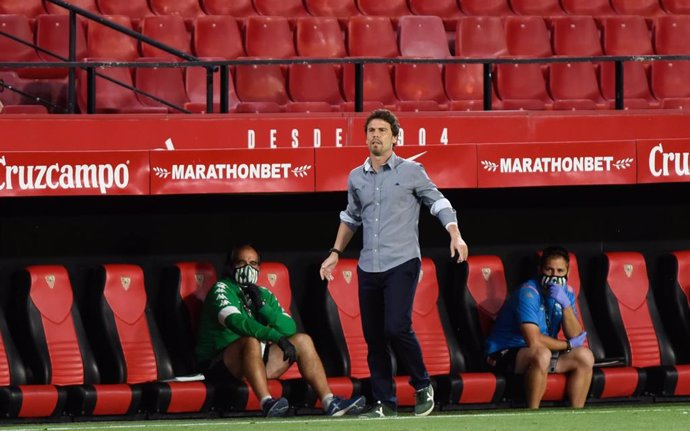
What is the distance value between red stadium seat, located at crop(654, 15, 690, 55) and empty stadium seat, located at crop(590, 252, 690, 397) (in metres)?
3.09

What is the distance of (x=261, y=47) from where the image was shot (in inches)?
469

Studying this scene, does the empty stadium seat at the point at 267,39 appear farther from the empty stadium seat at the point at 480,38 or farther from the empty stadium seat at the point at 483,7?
the empty stadium seat at the point at 483,7

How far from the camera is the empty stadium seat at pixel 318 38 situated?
12.0m

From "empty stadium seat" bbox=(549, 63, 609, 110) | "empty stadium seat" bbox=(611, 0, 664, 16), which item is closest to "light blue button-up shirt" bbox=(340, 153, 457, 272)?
"empty stadium seat" bbox=(549, 63, 609, 110)

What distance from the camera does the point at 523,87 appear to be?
11336mm

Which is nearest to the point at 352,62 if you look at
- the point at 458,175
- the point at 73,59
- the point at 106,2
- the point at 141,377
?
the point at 458,175

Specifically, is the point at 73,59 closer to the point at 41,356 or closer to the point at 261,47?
the point at 41,356

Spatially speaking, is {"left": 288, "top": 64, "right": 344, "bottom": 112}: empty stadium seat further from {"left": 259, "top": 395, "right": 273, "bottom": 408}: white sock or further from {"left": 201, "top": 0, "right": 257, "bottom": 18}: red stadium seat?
{"left": 259, "top": 395, "right": 273, "bottom": 408}: white sock

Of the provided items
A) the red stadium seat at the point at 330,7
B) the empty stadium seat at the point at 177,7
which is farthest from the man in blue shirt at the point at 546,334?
the empty stadium seat at the point at 177,7

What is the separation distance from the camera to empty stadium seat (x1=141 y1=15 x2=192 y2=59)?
38.1 feet

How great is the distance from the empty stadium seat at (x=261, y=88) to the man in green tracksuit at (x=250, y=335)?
1.43 metres

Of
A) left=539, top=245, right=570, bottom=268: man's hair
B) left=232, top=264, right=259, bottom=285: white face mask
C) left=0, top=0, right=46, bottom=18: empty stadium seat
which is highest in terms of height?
left=0, top=0, right=46, bottom=18: empty stadium seat

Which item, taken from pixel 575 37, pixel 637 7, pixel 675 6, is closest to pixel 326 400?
pixel 575 37

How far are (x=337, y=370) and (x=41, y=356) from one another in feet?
6.24
